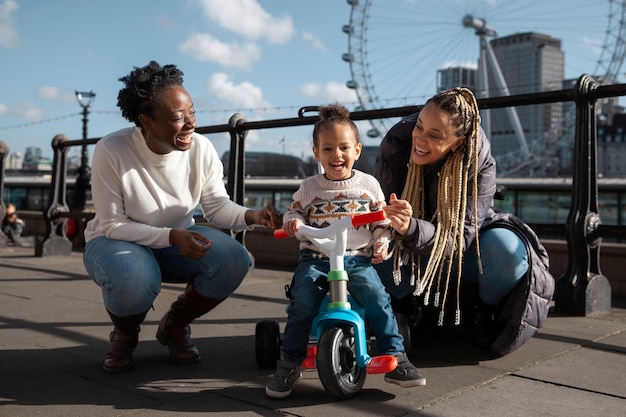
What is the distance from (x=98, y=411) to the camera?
1866 millimetres

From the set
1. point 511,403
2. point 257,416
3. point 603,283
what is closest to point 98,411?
point 257,416

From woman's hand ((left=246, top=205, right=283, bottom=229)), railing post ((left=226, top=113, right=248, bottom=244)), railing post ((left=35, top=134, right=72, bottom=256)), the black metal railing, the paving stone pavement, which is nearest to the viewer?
the paving stone pavement

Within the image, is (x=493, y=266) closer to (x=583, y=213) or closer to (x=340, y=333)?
(x=340, y=333)

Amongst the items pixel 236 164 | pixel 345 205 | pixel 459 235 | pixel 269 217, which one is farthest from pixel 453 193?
pixel 236 164

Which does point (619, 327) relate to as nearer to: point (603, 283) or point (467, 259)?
point (603, 283)

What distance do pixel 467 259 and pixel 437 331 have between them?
39 cm

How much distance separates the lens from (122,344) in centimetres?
232

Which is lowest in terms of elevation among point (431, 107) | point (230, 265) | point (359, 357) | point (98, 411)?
point (98, 411)

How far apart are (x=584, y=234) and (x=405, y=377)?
1.63m

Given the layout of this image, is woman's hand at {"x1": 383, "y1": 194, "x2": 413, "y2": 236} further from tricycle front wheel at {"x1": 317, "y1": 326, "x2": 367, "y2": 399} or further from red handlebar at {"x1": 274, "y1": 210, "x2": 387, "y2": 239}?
tricycle front wheel at {"x1": 317, "y1": 326, "x2": 367, "y2": 399}

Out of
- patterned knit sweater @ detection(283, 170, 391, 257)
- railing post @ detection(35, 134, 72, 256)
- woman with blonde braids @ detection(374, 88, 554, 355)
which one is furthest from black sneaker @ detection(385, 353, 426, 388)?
railing post @ detection(35, 134, 72, 256)

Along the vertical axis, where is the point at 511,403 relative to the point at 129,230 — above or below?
A: below

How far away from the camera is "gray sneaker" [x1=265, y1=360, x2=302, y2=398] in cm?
197

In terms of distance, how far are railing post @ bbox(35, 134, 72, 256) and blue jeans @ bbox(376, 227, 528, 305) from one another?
4335 mm
